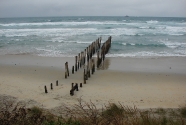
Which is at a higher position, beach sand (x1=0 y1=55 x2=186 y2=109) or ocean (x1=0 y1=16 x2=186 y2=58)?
ocean (x1=0 y1=16 x2=186 y2=58)

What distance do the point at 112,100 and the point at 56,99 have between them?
2.76 meters

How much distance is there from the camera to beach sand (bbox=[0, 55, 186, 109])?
11078 millimetres

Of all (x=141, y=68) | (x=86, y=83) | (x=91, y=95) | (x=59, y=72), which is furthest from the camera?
(x=141, y=68)

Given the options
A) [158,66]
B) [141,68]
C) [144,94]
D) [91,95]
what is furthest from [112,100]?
[158,66]

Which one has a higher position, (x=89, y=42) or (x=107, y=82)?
(x=89, y=42)

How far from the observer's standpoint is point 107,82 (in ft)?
46.3

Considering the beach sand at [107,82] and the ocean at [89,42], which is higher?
the ocean at [89,42]

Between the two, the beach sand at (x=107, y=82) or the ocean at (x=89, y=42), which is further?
the ocean at (x=89, y=42)

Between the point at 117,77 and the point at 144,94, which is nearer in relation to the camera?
the point at 144,94

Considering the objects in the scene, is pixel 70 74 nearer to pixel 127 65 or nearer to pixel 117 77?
pixel 117 77

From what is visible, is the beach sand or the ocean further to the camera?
the ocean

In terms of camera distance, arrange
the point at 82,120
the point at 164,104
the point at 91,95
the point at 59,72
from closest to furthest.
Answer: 1. the point at 82,120
2. the point at 164,104
3. the point at 91,95
4. the point at 59,72

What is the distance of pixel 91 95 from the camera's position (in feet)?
38.1

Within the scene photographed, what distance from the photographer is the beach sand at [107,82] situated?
1108cm
